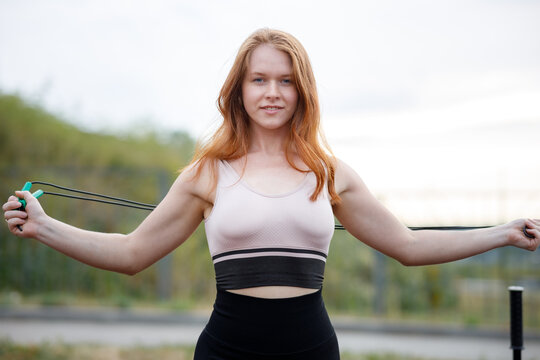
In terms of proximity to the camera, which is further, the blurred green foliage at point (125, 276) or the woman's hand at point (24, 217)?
the blurred green foliage at point (125, 276)

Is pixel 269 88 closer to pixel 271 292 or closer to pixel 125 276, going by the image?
pixel 271 292

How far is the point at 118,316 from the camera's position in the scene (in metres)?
7.78

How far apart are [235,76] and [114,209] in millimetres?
7335

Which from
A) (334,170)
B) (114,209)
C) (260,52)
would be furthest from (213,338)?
(114,209)

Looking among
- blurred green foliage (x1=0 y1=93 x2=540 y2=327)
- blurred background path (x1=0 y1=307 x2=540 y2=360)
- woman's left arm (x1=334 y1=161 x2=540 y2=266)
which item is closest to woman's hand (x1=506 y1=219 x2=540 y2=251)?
woman's left arm (x1=334 y1=161 x2=540 y2=266)

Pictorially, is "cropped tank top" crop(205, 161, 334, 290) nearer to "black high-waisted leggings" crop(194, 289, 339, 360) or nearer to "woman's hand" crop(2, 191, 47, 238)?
"black high-waisted leggings" crop(194, 289, 339, 360)

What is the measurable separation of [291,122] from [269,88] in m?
0.16

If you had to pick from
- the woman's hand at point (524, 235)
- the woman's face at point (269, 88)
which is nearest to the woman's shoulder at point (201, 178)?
the woman's face at point (269, 88)

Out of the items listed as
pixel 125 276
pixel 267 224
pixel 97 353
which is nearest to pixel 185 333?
pixel 97 353

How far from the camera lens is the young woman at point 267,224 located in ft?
6.19

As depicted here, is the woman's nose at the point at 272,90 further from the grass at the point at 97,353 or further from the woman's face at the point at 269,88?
the grass at the point at 97,353

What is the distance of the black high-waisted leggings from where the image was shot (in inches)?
73.9

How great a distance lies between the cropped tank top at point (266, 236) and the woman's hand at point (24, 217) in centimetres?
60

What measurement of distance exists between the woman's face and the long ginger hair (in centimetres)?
2
